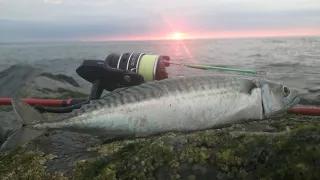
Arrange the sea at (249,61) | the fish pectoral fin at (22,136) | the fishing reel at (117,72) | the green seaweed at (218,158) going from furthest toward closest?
the sea at (249,61)
the fishing reel at (117,72)
the fish pectoral fin at (22,136)
the green seaweed at (218,158)

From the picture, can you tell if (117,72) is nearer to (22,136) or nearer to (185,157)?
(22,136)

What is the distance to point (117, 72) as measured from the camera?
4176 millimetres

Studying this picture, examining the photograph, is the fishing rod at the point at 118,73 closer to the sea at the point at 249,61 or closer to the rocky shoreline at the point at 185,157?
the rocky shoreline at the point at 185,157

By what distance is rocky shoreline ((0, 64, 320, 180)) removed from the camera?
5.41ft

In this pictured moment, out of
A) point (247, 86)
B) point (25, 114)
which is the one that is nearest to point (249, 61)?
point (247, 86)

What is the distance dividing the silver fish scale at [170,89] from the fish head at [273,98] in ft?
0.56

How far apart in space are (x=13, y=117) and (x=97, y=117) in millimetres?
2630

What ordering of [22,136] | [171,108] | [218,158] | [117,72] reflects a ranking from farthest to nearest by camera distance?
[117,72]
[171,108]
[22,136]
[218,158]

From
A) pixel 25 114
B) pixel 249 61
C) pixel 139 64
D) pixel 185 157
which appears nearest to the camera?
pixel 185 157

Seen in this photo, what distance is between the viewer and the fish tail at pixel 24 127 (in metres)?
2.72

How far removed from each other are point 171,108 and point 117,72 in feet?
4.61

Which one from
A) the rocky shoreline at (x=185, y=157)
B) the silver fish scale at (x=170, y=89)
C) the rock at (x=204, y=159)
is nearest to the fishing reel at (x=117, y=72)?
the silver fish scale at (x=170, y=89)

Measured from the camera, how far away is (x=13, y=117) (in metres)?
4.92

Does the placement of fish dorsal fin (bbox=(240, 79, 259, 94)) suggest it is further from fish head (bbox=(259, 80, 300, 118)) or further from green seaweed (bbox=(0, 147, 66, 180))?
green seaweed (bbox=(0, 147, 66, 180))
